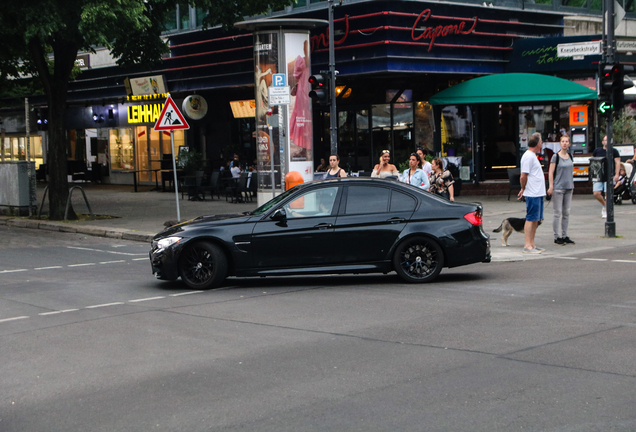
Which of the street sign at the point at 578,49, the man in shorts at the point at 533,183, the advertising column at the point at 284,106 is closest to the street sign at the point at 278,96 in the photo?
the advertising column at the point at 284,106

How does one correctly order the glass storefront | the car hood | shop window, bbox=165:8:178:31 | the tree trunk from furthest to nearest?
the glass storefront
shop window, bbox=165:8:178:31
the tree trunk
the car hood

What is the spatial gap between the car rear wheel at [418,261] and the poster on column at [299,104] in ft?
33.8

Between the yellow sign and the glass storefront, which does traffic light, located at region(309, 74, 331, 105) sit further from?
the glass storefront

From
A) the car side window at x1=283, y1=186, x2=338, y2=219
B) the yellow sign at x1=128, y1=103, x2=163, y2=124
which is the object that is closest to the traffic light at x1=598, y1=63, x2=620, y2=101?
the car side window at x1=283, y1=186, x2=338, y2=219

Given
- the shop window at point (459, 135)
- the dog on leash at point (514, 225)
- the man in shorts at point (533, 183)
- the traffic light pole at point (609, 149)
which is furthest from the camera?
the shop window at point (459, 135)

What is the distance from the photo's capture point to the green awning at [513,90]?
79.0 feet

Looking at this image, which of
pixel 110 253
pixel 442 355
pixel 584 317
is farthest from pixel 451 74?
pixel 442 355

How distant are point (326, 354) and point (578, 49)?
18.3 metres

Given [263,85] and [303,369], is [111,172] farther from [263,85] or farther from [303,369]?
[303,369]

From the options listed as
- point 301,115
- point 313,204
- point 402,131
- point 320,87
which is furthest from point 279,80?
point 402,131

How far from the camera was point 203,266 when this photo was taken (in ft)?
35.2

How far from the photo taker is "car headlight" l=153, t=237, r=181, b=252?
10.6 m

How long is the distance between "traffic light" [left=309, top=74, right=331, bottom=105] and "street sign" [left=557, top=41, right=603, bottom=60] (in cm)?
740

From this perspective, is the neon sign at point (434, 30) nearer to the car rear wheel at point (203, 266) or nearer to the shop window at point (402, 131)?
the shop window at point (402, 131)
